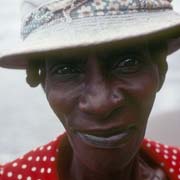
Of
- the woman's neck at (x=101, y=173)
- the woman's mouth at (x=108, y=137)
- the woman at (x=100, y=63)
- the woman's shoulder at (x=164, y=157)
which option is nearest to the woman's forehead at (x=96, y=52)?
the woman at (x=100, y=63)

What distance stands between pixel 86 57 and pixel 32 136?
2.22m

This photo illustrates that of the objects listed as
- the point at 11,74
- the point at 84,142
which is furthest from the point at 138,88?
the point at 11,74

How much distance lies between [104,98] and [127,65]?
0.43ft

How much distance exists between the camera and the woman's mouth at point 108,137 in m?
1.38

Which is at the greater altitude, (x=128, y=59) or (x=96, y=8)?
(x=96, y=8)

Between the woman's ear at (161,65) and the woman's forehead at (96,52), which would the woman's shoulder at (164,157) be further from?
the woman's forehead at (96,52)

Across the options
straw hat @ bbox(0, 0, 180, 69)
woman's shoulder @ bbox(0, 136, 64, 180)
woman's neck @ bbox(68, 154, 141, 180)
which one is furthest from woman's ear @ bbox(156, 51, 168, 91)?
woman's shoulder @ bbox(0, 136, 64, 180)

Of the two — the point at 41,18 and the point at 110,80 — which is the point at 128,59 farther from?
the point at 41,18

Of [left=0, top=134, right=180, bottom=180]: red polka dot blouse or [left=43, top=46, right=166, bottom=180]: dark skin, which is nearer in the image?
[left=43, top=46, right=166, bottom=180]: dark skin

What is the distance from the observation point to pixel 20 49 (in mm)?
1327

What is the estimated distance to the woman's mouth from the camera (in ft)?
4.53

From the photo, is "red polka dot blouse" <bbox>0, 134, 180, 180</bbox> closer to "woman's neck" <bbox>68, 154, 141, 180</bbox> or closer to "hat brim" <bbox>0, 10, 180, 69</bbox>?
"woman's neck" <bbox>68, 154, 141, 180</bbox>

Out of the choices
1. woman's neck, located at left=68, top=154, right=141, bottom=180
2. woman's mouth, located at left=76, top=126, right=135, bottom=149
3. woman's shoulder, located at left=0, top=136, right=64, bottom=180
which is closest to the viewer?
woman's mouth, located at left=76, top=126, right=135, bottom=149

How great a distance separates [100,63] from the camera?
4.53ft
